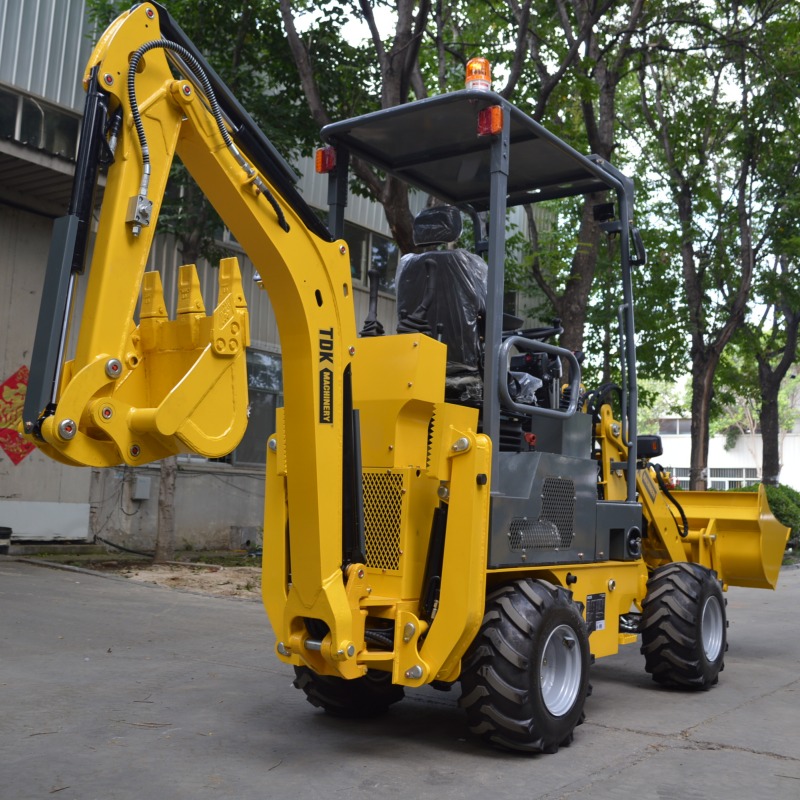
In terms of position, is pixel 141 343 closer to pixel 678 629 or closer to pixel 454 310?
pixel 454 310

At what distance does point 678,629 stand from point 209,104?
4786mm

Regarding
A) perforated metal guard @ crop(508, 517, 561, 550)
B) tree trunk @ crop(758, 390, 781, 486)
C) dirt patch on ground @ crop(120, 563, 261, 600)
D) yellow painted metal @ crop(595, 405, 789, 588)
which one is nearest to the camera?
perforated metal guard @ crop(508, 517, 561, 550)

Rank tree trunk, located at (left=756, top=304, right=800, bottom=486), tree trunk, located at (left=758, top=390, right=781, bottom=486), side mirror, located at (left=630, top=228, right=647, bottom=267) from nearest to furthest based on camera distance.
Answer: side mirror, located at (left=630, top=228, right=647, bottom=267)
tree trunk, located at (left=756, top=304, right=800, bottom=486)
tree trunk, located at (left=758, top=390, right=781, bottom=486)

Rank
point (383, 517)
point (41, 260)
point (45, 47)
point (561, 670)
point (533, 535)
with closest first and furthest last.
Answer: point (383, 517) < point (561, 670) < point (533, 535) < point (45, 47) < point (41, 260)

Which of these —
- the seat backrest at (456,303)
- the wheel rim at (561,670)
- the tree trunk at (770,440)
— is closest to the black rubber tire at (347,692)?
the wheel rim at (561,670)

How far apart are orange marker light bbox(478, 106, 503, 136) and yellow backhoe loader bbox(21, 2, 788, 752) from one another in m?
0.01

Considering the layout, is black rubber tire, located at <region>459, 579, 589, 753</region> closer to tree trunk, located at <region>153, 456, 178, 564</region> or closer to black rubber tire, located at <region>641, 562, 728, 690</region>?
black rubber tire, located at <region>641, 562, 728, 690</region>

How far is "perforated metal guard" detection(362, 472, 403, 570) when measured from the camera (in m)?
5.40

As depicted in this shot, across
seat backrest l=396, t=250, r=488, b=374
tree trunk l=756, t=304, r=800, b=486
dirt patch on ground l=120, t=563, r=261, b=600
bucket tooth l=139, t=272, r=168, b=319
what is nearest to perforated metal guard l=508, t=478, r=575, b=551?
seat backrest l=396, t=250, r=488, b=374

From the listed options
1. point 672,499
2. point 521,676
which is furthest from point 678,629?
point 521,676

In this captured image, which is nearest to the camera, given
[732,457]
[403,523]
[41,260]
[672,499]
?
[403,523]

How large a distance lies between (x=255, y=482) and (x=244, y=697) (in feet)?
35.6

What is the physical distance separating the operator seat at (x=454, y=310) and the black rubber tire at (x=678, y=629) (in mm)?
2343

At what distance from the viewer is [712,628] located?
297 inches
